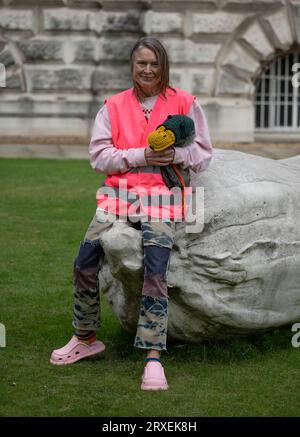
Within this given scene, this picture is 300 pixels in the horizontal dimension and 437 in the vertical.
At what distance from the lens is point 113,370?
5.89 m

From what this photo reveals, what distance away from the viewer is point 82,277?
589cm

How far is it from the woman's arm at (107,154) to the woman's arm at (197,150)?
0.75 feet

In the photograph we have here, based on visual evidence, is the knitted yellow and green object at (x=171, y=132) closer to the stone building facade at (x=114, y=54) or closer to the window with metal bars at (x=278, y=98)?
the stone building facade at (x=114, y=54)

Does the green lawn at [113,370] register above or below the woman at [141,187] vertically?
below

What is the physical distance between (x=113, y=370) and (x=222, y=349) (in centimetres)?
69

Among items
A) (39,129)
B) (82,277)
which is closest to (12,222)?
(82,277)

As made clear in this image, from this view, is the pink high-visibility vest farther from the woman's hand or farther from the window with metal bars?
the window with metal bars

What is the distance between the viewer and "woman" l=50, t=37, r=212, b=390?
5.64 meters

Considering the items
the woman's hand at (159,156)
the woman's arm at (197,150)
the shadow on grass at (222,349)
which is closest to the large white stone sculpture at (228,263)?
the shadow on grass at (222,349)

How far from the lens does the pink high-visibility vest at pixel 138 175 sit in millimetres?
5781

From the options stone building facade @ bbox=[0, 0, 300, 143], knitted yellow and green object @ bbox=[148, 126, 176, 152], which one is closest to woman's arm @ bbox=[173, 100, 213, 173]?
knitted yellow and green object @ bbox=[148, 126, 176, 152]

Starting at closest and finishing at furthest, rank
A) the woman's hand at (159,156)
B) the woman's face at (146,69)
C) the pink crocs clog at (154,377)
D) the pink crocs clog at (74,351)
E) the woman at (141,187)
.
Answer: the pink crocs clog at (154,377) → the woman at (141,187) → the woman's hand at (159,156) → the woman's face at (146,69) → the pink crocs clog at (74,351)

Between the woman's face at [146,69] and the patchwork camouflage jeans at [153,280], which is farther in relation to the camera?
the woman's face at [146,69]
